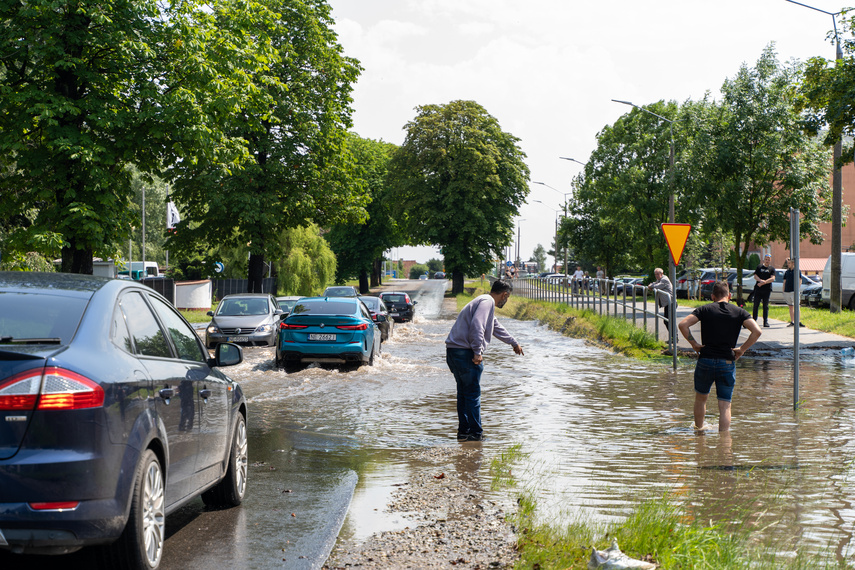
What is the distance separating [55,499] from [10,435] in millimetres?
354

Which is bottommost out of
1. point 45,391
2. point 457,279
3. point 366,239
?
point 457,279

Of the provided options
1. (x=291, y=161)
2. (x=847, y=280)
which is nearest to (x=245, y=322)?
(x=291, y=161)

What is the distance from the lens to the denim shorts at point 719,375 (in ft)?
33.5

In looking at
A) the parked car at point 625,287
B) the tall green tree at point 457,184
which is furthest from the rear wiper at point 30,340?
the tall green tree at point 457,184

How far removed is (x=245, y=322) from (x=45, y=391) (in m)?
18.9

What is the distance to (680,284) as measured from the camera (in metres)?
50.3

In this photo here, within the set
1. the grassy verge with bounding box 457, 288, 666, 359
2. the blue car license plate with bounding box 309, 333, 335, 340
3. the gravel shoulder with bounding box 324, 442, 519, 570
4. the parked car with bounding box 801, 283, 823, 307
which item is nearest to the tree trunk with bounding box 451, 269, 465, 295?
the grassy verge with bounding box 457, 288, 666, 359

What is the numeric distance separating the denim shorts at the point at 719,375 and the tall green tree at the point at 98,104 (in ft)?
37.3

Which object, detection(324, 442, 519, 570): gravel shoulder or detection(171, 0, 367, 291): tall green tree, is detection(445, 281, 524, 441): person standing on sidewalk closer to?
detection(324, 442, 519, 570): gravel shoulder

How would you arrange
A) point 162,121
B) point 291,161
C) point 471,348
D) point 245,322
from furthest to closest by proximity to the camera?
point 291,161 → point 245,322 → point 162,121 → point 471,348

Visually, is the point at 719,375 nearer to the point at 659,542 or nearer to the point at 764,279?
the point at 659,542

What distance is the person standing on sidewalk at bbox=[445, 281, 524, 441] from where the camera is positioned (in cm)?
980

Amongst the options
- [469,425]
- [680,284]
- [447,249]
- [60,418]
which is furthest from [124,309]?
[447,249]

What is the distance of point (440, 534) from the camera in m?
5.86
